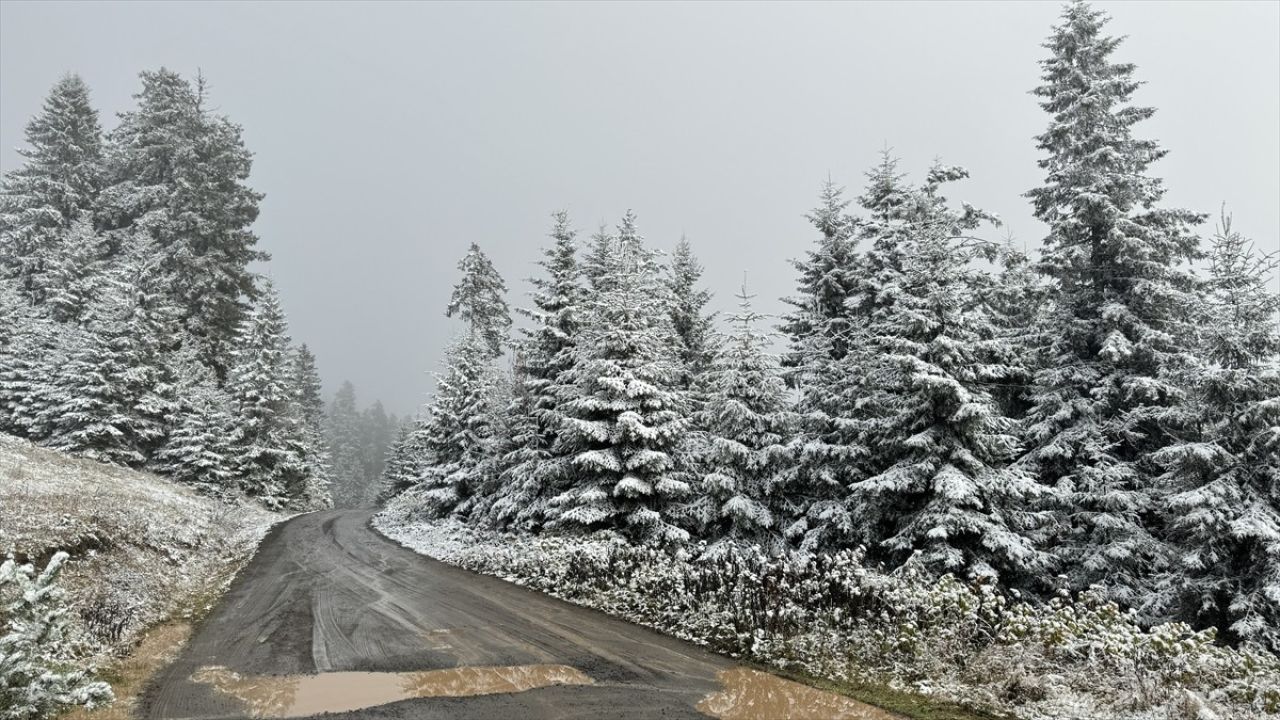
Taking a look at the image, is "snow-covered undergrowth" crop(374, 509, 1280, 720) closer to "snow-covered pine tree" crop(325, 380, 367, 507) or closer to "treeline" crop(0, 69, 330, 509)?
"treeline" crop(0, 69, 330, 509)

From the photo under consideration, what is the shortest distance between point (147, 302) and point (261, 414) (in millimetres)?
7770

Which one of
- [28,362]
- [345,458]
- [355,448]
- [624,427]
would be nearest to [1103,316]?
[624,427]

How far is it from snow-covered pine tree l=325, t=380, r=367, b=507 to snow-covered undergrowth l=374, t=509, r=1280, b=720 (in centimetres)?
6827

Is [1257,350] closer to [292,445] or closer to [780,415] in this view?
[780,415]

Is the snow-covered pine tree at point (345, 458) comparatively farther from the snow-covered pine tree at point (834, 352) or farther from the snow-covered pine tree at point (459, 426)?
the snow-covered pine tree at point (834, 352)

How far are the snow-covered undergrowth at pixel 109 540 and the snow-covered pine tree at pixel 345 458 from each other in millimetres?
51706

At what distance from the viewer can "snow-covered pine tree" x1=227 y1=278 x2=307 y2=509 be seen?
34.8 metres

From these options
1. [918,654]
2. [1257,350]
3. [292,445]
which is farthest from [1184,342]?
[292,445]

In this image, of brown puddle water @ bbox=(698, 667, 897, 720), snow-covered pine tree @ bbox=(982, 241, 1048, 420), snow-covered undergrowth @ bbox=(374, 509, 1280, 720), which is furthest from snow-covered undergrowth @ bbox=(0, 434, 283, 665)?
snow-covered pine tree @ bbox=(982, 241, 1048, 420)

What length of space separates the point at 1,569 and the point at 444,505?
2275cm

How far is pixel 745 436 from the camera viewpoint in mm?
17969

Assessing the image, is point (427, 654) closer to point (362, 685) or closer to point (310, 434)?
point (362, 685)

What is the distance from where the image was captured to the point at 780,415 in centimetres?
1798

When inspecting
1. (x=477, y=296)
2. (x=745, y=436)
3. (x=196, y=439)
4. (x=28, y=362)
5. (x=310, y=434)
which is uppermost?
(x=477, y=296)
